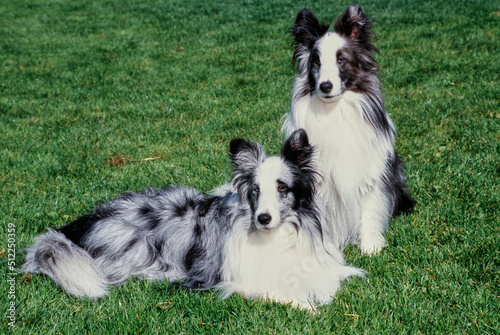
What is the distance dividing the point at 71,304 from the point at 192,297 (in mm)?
1008

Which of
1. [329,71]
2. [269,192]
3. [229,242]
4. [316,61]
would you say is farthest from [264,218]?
[316,61]

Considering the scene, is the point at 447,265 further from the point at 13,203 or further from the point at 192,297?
the point at 13,203

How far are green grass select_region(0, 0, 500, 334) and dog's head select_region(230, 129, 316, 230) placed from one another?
799mm

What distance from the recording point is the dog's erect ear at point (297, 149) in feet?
12.8

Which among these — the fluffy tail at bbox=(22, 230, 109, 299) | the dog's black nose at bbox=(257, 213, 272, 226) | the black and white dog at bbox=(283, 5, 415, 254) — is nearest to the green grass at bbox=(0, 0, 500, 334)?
A: the fluffy tail at bbox=(22, 230, 109, 299)

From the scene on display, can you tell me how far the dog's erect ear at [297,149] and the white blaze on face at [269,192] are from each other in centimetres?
9

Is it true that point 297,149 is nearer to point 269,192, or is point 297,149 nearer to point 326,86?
point 269,192

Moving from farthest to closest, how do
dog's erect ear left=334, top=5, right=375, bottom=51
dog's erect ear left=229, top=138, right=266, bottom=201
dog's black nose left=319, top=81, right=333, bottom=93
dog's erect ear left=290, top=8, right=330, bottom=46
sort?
dog's erect ear left=290, top=8, right=330, bottom=46
dog's erect ear left=334, top=5, right=375, bottom=51
dog's black nose left=319, top=81, right=333, bottom=93
dog's erect ear left=229, top=138, right=266, bottom=201

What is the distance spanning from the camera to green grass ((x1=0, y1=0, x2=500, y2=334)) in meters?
3.84

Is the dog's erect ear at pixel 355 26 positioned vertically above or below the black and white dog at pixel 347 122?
above

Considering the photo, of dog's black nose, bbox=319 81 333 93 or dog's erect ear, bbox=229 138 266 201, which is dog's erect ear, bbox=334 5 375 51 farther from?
dog's erect ear, bbox=229 138 266 201

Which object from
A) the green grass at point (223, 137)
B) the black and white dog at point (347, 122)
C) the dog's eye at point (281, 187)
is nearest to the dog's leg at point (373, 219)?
the black and white dog at point (347, 122)

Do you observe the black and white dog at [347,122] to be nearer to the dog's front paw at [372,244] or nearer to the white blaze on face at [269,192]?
the dog's front paw at [372,244]

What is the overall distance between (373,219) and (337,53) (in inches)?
65.6
